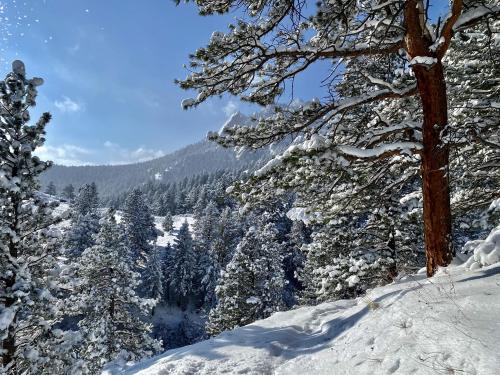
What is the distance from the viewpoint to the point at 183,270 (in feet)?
214

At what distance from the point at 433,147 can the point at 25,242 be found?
477 inches

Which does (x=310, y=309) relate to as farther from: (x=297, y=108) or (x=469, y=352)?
(x=469, y=352)

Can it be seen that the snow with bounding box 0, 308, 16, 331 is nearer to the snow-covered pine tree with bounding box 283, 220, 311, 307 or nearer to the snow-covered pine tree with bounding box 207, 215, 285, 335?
the snow-covered pine tree with bounding box 207, 215, 285, 335

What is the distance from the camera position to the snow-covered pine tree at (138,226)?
68438 millimetres

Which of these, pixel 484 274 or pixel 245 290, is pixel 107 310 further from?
pixel 484 274

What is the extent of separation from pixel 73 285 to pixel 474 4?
13.6 meters

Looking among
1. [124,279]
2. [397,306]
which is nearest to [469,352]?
[397,306]

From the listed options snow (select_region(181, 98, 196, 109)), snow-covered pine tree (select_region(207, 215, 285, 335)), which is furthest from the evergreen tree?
snow (select_region(181, 98, 196, 109))

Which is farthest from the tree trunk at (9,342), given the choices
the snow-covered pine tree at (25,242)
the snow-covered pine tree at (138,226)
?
the snow-covered pine tree at (138,226)

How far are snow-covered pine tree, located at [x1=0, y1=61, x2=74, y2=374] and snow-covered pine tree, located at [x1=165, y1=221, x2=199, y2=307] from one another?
5286 cm

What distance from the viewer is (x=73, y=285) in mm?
13531

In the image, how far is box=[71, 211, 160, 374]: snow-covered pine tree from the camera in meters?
21.0

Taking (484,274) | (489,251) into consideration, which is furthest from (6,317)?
(489,251)

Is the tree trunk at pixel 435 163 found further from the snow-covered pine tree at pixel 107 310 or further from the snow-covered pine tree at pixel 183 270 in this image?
the snow-covered pine tree at pixel 183 270
